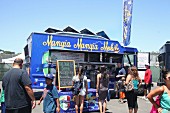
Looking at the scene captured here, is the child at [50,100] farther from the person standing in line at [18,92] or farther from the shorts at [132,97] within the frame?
the shorts at [132,97]

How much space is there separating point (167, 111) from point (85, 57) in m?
10.1

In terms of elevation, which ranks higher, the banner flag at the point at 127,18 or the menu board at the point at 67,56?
the banner flag at the point at 127,18

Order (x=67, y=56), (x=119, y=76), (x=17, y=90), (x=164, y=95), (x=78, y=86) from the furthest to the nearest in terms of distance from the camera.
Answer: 1. (x=119, y=76)
2. (x=67, y=56)
3. (x=78, y=86)
4. (x=17, y=90)
5. (x=164, y=95)

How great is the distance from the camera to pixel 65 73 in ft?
34.4

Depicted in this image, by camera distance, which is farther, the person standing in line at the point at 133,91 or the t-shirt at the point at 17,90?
the person standing in line at the point at 133,91

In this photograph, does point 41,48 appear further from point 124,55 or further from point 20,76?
point 20,76

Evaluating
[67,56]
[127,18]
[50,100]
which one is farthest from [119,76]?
[50,100]

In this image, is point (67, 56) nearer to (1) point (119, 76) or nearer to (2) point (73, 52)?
(2) point (73, 52)

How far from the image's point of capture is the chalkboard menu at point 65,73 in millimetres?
10198

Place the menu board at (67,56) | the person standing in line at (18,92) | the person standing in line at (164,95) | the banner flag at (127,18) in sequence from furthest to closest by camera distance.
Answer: the banner flag at (127,18), the menu board at (67,56), the person standing in line at (18,92), the person standing in line at (164,95)

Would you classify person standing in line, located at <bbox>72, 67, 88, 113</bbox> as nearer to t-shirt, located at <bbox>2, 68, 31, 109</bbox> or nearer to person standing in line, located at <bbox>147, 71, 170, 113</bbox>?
t-shirt, located at <bbox>2, 68, 31, 109</bbox>

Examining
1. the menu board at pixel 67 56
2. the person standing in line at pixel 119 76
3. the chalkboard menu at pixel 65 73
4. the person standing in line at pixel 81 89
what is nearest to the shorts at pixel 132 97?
the person standing in line at pixel 81 89

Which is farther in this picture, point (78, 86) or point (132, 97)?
point (78, 86)

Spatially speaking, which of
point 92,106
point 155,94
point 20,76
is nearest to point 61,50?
point 92,106
